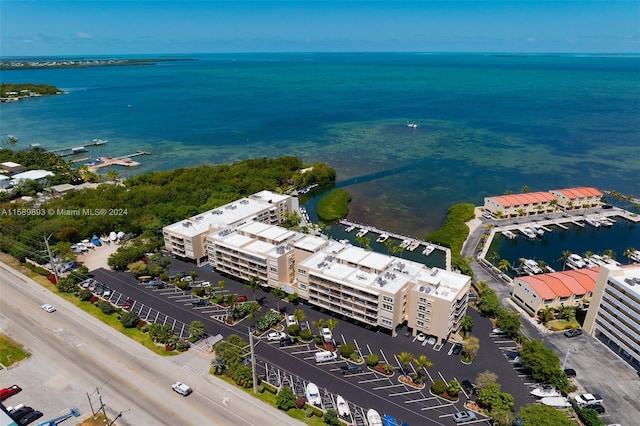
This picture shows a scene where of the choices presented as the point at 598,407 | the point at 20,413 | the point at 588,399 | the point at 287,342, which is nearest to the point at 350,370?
the point at 287,342

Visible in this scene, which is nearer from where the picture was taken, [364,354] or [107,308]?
[364,354]

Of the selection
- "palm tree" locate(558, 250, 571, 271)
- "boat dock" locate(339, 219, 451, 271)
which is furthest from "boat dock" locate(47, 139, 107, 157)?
"palm tree" locate(558, 250, 571, 271)

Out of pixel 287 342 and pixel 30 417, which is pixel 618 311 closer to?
pixel 287 342

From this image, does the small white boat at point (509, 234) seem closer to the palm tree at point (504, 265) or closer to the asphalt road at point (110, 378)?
the palm tree at point (504, 265)

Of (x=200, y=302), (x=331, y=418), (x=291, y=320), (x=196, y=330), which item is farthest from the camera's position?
(x=200, y=302)

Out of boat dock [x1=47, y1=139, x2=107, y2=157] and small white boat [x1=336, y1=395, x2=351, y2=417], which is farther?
boat dock [x1=47, y1=139, x2=107, y2=157]

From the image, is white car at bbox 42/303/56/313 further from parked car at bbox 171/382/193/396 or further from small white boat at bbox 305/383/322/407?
small white boat at bbox 305/383/322/407

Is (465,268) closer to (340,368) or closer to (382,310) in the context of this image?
(382,310)
